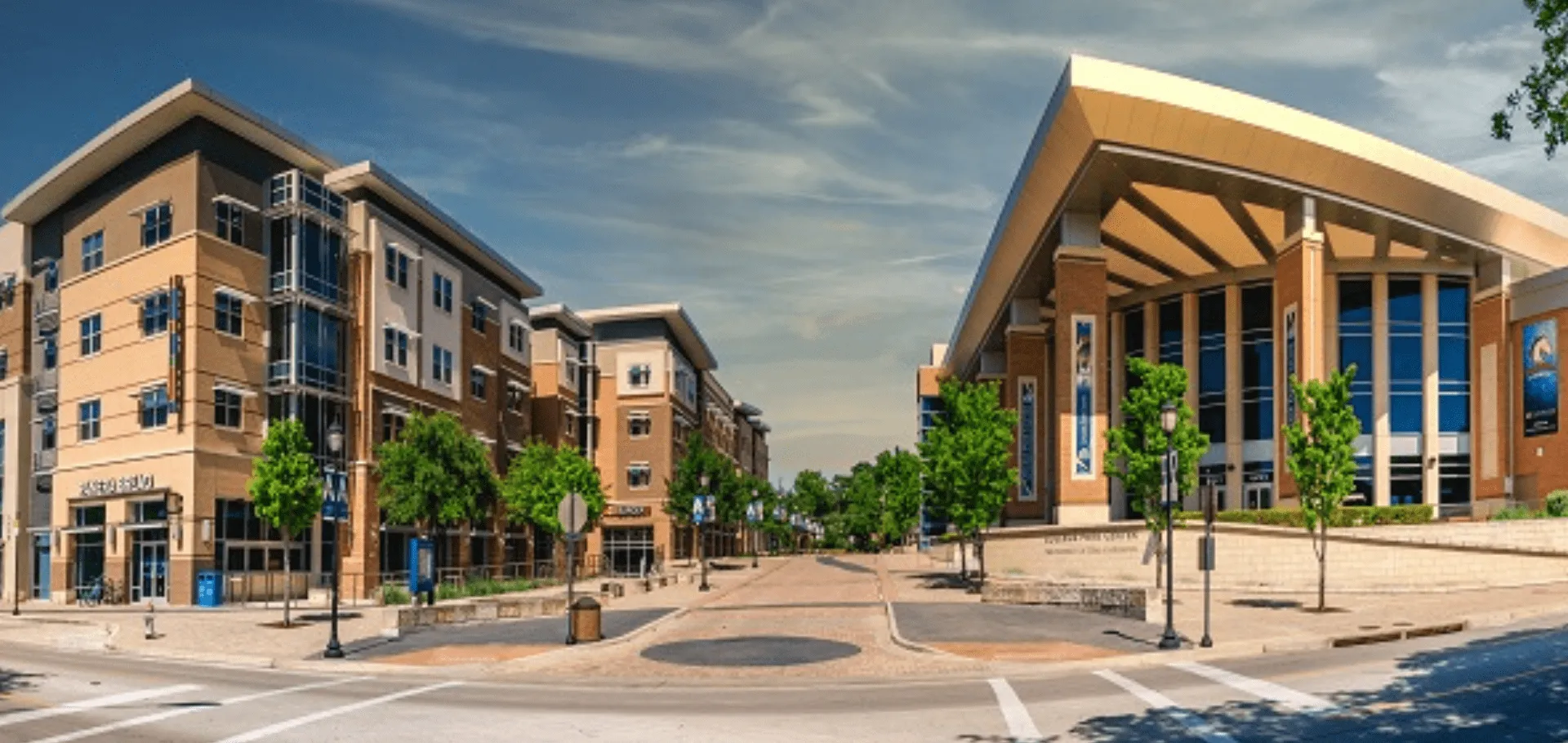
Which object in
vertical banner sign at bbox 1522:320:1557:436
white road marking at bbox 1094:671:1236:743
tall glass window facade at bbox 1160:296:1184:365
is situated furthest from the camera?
tall glass window facade at bbox 1160:296:1184:365

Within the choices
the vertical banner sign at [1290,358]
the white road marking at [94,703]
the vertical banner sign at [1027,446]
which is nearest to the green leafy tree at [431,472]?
the white road marking at [94,703]

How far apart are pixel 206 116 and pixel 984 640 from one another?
37.9 meters

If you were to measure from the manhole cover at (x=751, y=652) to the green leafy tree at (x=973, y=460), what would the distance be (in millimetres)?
15388

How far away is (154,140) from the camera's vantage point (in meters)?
49.3

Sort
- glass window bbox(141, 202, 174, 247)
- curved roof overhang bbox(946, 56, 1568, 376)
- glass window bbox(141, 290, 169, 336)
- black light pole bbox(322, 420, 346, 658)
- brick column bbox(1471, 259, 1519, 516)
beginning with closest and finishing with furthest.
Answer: black light pole bbox(322, 420, 346, 658) < curved roof overhang bbox(946, 56, 1568, 376) < glass window bbox(141, 290, 169, 336) < glass window bbox(141, 202, 174, 247) < brick column bbox(1471, 259, 1519, 516)

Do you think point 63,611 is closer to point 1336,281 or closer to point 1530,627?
point 1530,627

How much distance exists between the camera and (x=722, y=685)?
1961 centimetres

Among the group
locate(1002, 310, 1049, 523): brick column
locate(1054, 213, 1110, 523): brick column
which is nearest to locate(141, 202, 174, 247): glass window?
locate(1054, 213, 1110, 523): brick column

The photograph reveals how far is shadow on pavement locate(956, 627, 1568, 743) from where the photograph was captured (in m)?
13.1

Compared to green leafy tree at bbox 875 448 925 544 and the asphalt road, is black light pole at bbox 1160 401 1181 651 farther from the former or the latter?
green leafy tree at bbox 875 448 925 544

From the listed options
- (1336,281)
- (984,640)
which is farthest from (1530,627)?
(1336,281)

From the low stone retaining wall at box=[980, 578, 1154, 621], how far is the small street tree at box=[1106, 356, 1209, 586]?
506 centimetres

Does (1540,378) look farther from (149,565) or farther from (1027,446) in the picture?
(149,565)

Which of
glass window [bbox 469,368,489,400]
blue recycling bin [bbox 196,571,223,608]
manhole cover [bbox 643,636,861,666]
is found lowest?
blue recycling bin [bbox 196,571,223,608]
